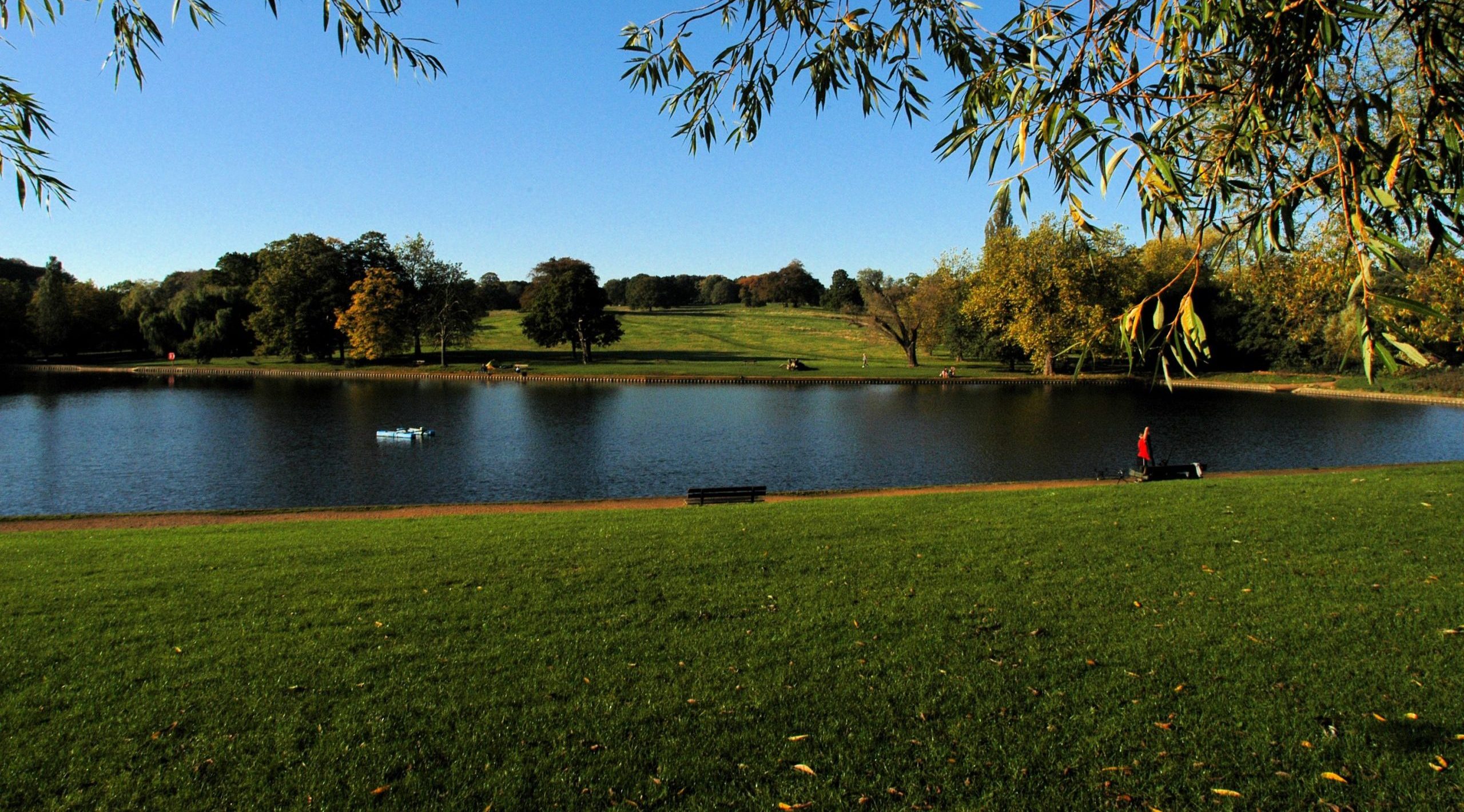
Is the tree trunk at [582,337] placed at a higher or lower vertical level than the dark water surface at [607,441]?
higher

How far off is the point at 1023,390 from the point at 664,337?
191 ft

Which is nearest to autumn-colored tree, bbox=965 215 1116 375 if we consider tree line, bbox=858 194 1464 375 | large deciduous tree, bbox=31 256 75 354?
tree line, bbox=858 194 1464 375

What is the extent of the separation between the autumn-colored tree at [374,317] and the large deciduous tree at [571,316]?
1350cm

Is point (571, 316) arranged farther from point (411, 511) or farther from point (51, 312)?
point (411, 511)

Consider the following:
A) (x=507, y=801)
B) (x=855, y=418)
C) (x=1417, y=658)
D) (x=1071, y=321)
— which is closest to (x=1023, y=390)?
(x=1071, y=321)

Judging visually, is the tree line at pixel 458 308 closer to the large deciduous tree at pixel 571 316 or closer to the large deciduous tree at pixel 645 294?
the large deciduous tree at pixel 571 316

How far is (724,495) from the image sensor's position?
60.7 ft

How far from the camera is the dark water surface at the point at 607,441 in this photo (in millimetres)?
23453

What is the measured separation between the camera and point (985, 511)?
13109 mm

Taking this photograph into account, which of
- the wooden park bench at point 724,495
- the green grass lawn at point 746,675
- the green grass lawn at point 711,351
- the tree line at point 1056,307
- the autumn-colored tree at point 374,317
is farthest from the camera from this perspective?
the autumn-colored tree at point 374,317

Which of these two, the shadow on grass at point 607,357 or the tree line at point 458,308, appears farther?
the shadow on grass at point 607,357

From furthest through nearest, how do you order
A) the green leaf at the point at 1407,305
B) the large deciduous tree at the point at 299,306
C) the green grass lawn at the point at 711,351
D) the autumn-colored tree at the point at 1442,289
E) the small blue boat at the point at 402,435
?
the large deciduous tree at the point at 299,306 → the green grass lawn at the point at 711,351 → the small blue boat at the point at 402,435 → the autumn-colored tree at the point at 1442,289 → the green leaf at the point at 1407,305

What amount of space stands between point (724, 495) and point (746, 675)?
12.4m

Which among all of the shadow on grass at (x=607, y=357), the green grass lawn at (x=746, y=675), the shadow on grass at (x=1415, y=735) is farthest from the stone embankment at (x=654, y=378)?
the shadow on grass at (x=1415, y=735)
